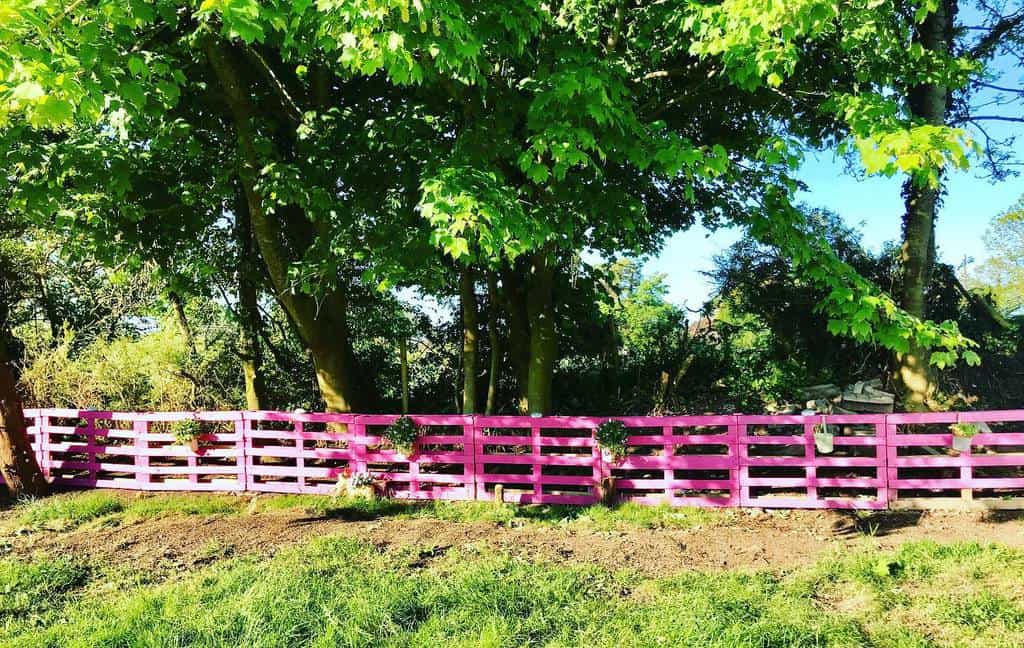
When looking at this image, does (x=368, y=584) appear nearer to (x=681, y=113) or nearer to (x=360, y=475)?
(x=360, y=475)

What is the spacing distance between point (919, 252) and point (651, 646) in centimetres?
753

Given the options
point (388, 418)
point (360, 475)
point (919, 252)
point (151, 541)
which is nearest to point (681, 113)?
point (919, 252)

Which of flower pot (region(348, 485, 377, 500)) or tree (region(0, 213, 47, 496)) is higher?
tree (region(0, 213, 47, 496))

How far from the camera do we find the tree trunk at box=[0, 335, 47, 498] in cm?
757

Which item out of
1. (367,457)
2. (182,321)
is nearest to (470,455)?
(367,457)

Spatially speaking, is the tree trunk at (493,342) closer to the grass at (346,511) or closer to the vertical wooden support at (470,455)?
the vertical wooden support at (470,455)

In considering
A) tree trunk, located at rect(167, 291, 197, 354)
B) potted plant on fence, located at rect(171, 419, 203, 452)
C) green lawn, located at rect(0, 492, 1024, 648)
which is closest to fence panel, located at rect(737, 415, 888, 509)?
green lawn, located at rect(0, 492, 1024, 648)

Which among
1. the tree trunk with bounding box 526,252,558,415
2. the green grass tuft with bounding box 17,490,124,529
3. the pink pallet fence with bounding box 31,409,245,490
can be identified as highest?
the tree trunk with bounding box 526,252,558,415

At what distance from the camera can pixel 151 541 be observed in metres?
5.85

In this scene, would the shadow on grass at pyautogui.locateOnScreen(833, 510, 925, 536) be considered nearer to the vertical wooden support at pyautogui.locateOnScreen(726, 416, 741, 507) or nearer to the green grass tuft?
the vertical wooden support at pyautogui.locateOnScreen(726, 416, 741, 507)

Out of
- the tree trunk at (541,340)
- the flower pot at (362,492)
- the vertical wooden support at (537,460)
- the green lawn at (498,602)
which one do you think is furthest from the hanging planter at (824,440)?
the flower pot at (362,492)

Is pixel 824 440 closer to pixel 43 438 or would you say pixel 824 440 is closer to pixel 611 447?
pixel 611 447

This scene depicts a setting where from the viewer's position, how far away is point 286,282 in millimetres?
7879

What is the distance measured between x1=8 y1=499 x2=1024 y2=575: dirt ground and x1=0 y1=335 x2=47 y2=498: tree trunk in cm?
186
